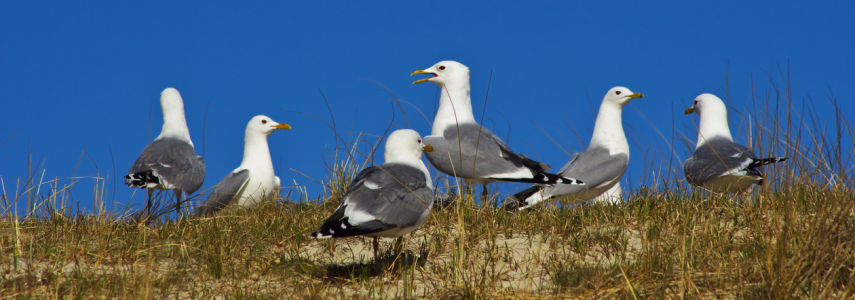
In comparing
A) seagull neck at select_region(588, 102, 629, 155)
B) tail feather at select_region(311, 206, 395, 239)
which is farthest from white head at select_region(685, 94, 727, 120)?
tail feather at select_region(311, 206, 395, 239)

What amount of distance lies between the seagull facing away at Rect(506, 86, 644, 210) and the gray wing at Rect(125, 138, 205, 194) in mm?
3869

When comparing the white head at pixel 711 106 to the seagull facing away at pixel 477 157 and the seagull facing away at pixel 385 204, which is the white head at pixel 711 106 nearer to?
the seagull facing away at pixel 477 157

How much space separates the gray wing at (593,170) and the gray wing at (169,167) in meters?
4.18

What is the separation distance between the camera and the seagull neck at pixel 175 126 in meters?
8.80

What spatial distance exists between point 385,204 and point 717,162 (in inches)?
182

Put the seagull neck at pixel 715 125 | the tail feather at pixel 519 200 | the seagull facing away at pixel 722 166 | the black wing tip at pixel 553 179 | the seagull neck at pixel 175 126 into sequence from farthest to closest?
1. the seagull neck at pixel 175 126
2. the seagull neck at pixel 715 125
3. the seagull facing away at pixel 722 166
4. the black wing tip at pixel 553 179
5. the tail feather at pixel 519 200

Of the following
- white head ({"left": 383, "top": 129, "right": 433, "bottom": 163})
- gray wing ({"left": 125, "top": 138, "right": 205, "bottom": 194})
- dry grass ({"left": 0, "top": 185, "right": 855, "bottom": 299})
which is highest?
gray wing ({"left": 125, "top": 138, "right": 205, "bottom": 194})

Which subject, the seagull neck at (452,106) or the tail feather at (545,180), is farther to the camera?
the seagull neck at (452,106)

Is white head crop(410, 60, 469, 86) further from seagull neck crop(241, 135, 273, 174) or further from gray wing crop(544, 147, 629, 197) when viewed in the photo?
seagull neck crop(241, 135, 273, 174)

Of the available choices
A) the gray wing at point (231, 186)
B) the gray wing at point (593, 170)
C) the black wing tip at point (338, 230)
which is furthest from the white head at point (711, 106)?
the black wing tip at point (338, 230)

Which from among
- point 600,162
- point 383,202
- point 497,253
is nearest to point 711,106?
point 600,162

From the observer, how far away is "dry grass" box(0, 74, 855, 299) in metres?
3.66

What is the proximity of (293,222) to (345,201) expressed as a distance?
1657 mm

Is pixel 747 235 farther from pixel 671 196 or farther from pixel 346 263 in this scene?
pixel 346 263
